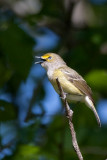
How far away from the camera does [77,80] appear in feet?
18.6

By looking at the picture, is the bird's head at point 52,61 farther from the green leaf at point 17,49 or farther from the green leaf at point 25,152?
the green leaf at point 25,152

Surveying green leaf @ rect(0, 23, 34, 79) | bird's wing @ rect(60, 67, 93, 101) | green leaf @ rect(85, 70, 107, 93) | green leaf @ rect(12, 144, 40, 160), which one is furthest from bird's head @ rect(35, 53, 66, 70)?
green leaf @ rect(12, 144, 40, 160)

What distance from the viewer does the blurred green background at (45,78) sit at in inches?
198

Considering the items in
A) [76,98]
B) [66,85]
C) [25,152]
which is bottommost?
[25,152]

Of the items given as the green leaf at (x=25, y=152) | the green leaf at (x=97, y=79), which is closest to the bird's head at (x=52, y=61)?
the green leaf at (x=97, y=79)

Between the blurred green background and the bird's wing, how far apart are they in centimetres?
9

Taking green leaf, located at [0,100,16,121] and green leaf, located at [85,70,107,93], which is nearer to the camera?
green leaf, located at [0,100,16,121]

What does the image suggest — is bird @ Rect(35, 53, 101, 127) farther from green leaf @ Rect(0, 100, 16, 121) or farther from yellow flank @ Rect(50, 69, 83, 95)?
green leaf @ Rect(0, 100, 16, 121)

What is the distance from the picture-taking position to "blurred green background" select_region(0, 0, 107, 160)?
5.02 metres

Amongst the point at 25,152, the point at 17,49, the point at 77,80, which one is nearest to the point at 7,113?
the point at 25,152

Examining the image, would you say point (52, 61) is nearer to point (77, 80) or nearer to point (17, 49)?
point (77, 80)

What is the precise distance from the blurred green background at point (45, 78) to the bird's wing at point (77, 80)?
0.31 ft

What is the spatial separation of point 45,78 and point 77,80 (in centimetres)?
66

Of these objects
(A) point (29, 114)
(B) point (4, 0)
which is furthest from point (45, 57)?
(B) point (4, 0)
